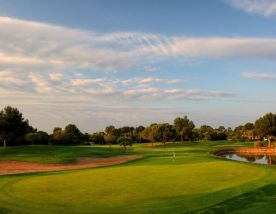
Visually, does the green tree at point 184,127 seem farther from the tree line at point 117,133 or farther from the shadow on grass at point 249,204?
the shadow on grass at point 249,204

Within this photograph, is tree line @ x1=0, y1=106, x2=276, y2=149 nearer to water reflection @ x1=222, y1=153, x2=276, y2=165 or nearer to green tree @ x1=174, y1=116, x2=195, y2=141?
green tree @ x1=174, y1=116, x2=195, y2=141

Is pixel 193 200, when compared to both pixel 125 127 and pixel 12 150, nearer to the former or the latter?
pixel 12 150

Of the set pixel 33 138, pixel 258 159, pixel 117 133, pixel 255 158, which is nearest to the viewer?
pixel 258 159

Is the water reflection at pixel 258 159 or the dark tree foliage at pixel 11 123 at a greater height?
the dark tree foliage at pixel 11 123

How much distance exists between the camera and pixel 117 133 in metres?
167

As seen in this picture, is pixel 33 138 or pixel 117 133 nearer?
pixel 33 138

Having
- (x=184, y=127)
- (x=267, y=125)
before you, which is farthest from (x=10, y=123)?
(x=184, y=127)

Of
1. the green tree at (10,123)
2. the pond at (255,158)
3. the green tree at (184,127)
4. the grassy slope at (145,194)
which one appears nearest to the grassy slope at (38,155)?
the green tree at (10,123)

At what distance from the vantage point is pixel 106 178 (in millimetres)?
28219

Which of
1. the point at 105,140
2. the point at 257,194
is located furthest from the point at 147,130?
the point at 257,194

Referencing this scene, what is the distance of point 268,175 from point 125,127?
147m

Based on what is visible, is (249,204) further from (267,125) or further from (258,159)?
(267,125)

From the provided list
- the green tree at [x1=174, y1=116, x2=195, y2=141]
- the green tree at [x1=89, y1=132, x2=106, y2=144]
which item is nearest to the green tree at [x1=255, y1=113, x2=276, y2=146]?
the green tree at [x1=174, y1=116, x2=195, y2=141]

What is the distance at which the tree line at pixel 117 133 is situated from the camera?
73.1 meters
